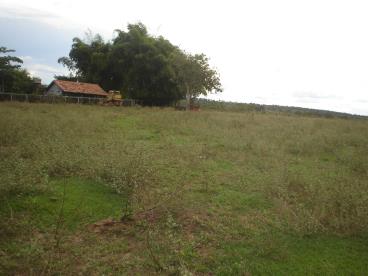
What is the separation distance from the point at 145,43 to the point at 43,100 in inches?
502

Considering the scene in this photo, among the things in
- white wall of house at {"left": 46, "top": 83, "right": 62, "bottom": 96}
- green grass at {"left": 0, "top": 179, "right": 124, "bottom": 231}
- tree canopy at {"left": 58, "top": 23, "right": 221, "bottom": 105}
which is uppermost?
tree canopy at {"left": 58, "top": 23, "right": 221, "bottom": 105}

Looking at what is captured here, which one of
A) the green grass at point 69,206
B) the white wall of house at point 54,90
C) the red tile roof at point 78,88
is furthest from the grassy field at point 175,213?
the white wall of house at point 54,90

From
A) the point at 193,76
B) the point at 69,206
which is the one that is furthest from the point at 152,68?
the point at 69,206

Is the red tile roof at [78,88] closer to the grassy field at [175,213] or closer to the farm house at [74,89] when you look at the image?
the farm house at [74,89]

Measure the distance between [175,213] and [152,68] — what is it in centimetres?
3027

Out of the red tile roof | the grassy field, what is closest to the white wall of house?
the red tile roof

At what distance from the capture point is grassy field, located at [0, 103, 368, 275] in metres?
4.02

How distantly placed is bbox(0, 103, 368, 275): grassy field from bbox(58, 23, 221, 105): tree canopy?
25.9m

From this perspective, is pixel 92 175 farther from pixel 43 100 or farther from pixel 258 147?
pixel 43 100

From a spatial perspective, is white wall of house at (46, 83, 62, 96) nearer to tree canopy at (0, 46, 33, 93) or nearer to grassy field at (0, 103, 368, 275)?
tree canopy at (0, 46, 33, 93)

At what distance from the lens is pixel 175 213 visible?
17.5 ft

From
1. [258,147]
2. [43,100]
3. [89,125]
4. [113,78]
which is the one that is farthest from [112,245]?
[113,78]

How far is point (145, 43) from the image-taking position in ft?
114

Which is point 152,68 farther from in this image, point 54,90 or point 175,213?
point 175,213
